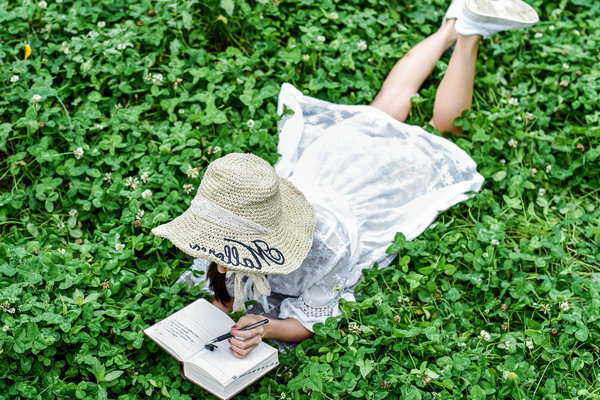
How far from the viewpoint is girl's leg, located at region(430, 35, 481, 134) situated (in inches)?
148

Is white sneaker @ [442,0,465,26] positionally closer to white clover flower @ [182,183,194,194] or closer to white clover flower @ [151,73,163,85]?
white clover flower @ [151,73,163,85]

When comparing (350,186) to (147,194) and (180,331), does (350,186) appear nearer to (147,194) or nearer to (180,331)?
(147,194)

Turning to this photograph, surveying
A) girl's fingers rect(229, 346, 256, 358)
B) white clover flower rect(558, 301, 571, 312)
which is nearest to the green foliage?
white clover flower rect(558, 301, 571, 312)

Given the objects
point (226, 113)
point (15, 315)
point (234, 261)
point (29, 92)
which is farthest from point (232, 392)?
point (29, 92)

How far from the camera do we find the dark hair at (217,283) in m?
2.97

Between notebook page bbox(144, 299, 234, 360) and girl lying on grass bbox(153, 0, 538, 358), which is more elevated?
girl lying on grass bbox(153, 0, 538, 358)

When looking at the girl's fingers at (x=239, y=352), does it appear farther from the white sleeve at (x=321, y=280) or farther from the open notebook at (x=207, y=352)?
the white sleeve at (x=321, y=280)

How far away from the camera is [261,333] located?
2.77m

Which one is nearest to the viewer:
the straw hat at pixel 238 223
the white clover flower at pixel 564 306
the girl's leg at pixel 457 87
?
Result: the straw hat at pixel 238 223

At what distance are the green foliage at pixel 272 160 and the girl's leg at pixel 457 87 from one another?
0.29 ft

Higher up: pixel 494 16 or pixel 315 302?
pixel 494 16

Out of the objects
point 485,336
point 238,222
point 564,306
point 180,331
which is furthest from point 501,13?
point 180,331

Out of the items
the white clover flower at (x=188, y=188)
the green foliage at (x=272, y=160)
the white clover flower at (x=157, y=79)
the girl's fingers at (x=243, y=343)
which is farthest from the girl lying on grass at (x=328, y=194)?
the white clover flower at (x=157, y=79)

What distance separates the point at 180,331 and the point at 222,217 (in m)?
0.53
